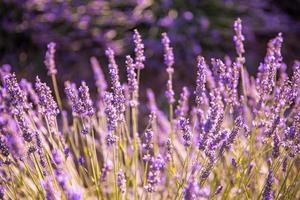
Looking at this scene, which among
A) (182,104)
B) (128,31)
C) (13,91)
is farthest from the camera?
(128,31)

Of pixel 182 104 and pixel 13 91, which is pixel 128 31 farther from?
pixel 13 91

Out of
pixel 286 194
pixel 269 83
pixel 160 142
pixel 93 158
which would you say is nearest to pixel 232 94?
pixel 269 83

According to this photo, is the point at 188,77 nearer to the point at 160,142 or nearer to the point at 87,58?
the point at 87,58

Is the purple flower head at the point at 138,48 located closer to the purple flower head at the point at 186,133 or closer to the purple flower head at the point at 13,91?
the purple flower head at the point at 186,133

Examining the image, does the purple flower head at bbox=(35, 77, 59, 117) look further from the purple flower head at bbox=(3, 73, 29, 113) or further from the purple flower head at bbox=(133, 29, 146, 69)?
the purple flower head at bbox=(133, 29, 146, 69)

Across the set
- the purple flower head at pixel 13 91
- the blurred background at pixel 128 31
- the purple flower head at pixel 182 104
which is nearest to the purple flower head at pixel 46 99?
the purple flower head at pixel 13 91

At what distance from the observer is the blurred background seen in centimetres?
466

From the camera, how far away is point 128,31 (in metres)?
4.88

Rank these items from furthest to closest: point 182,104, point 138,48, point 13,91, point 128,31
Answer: point 128,31, point 182,104, point 138,48, point 13,91

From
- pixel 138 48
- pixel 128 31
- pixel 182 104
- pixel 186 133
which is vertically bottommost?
pixel 128 31

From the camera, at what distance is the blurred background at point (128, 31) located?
466cm

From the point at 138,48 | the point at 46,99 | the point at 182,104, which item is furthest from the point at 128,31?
the point at 46,99

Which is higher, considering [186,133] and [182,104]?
[186,133]

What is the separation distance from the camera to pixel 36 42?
4.73 metres
